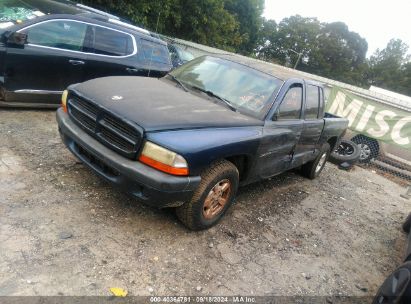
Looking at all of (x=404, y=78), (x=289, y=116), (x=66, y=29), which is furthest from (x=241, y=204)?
(x=404, y=78)

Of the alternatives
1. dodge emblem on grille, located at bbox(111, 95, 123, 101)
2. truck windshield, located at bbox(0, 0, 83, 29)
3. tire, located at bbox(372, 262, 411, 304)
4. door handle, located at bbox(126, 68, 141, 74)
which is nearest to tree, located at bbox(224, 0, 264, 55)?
door handle, located at bbox(126, 68, 141, 74)

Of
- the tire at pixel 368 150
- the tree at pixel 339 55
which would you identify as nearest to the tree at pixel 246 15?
the tree at pixel 339 55

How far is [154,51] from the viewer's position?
7.07 meters

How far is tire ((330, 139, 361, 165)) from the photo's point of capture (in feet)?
28.8

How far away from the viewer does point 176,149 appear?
314 cm

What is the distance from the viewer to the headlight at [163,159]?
10.3 ft

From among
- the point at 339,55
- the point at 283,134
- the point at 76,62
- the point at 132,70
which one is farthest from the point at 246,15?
the point at 283,134

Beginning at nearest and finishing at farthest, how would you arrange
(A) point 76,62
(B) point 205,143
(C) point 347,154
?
1. (B) point 205,143
2. (A) point 76,62
3. (C) point 347,154

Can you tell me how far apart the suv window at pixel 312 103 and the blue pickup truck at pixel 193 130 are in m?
0.03

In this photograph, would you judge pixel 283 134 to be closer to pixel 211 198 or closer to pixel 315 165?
pixel 211 198

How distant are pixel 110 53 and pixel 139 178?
12.9 feet

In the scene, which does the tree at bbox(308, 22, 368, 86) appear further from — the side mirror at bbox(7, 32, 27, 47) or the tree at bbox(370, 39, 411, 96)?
the side mirror at bbox(7, 32, 27, 47)

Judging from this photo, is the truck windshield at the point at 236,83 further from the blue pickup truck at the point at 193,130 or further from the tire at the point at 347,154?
the tire at the point at 347,154

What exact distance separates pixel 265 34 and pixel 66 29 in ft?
186
